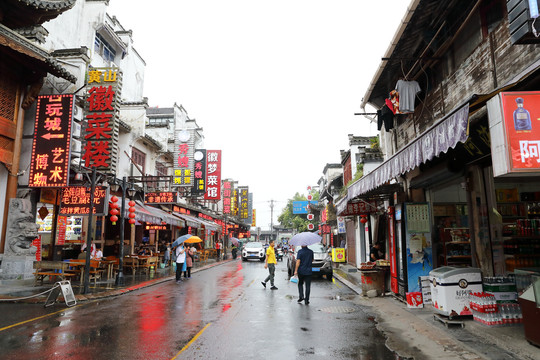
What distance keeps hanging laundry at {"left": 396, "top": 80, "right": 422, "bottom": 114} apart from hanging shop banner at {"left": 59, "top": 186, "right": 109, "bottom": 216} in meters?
10.6

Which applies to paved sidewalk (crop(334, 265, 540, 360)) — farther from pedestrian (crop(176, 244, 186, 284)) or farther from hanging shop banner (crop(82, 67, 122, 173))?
hanging shop banner (crop(82, 67, 122, 173))

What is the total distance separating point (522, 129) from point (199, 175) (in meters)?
26.9

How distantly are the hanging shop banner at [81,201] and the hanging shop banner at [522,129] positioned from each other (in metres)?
12.6

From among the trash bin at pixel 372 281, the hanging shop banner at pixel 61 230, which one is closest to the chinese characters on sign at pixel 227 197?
the hanging shop banner at pixel 61 230

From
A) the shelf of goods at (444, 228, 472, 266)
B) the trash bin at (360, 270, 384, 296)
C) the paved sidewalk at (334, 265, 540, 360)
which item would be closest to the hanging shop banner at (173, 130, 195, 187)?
the trash bin at (360, 270, 384, 296)

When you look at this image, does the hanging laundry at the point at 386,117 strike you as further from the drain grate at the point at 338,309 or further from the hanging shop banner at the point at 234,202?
the hanging shop banner at the point at 234,202

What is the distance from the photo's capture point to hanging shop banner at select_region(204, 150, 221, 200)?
3052 cm

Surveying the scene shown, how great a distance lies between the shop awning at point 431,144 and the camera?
16.8 feet

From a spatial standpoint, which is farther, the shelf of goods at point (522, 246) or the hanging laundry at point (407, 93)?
the hanging laundry at point (407, 93)

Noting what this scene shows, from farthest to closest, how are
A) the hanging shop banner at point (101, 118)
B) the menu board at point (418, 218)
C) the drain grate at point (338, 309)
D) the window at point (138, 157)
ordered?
1. the window at point (138, 157)
2. the hanging shop banner at point (101, 118)
3. the menu board at point (418, 218)
4. the drain grate at point (338, 309)

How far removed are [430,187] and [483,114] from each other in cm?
428

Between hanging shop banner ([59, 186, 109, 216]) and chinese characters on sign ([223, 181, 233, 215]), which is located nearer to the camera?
hanging shop banner ([59, 186, 109, 216])

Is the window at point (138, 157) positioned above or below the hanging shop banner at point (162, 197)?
above

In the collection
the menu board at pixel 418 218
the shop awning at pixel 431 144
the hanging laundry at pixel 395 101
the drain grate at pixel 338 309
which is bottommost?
the drain grate at pixel 338 309
